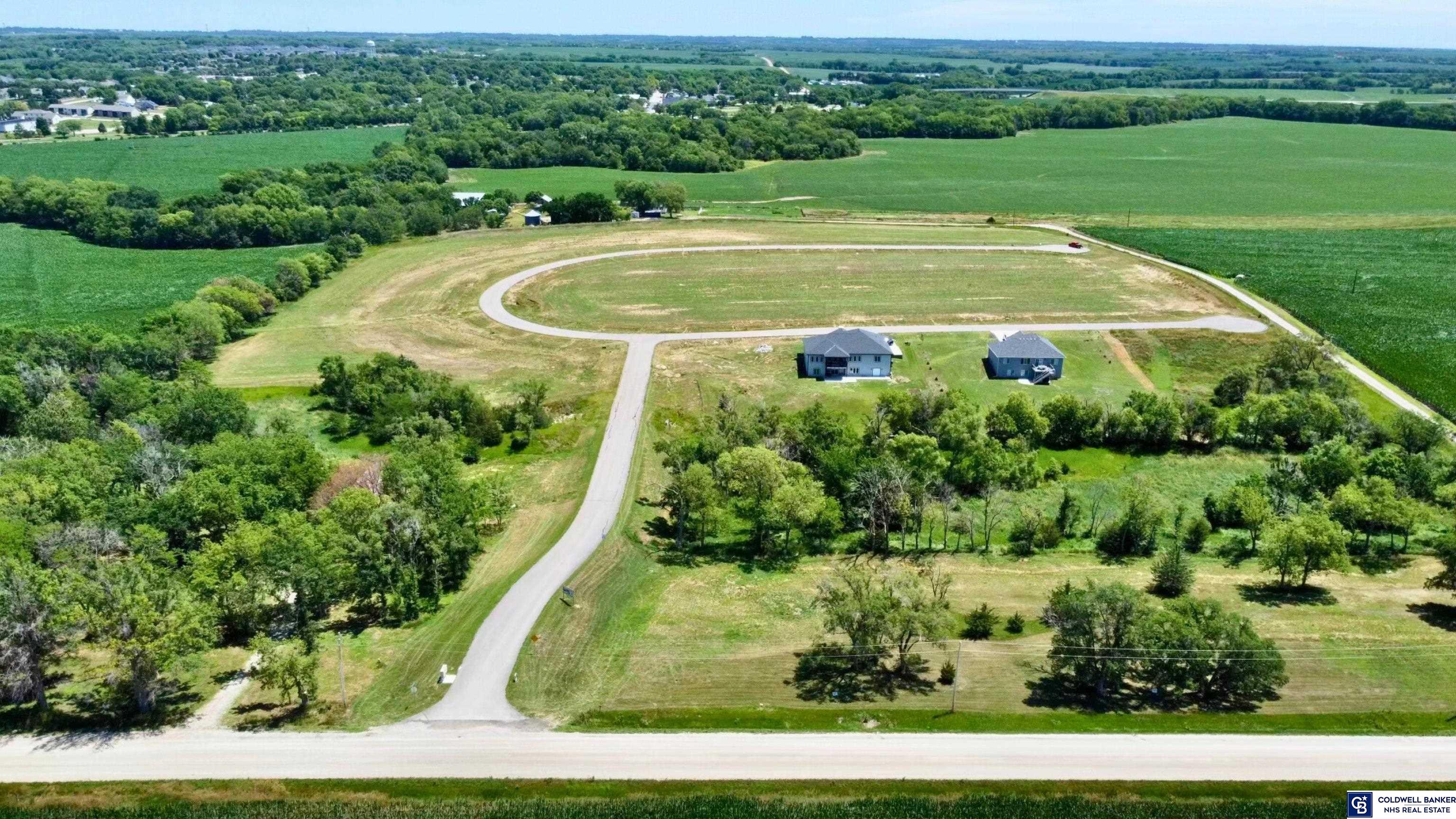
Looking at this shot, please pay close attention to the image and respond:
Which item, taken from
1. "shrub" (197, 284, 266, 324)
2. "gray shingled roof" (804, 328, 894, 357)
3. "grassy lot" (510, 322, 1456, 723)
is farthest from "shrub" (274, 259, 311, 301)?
"gray shingled roof" (804, 328, 894, 357)

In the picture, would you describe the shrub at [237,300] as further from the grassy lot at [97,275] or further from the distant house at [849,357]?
the distant house at [849,357]

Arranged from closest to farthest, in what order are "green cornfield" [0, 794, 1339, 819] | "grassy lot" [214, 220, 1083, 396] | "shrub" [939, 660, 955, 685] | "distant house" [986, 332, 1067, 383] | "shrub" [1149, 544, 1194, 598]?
1. "green cornfield" [0, 794, 1339, 819]
2. "shrub" [939, 660, 955, 685]
3. "shrub" [1149, 544, 1194, 598]
4. "distant house" [986, 332, 1067, 383]
5. "grassy lot" [214, 220, 1083, 396]

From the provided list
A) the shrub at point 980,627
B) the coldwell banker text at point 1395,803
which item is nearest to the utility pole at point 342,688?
the shrub at point 980,627

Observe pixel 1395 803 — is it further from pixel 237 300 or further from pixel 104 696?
pixel 237 300

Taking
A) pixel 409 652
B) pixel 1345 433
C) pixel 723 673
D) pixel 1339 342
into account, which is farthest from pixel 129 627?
pixel 1339 342

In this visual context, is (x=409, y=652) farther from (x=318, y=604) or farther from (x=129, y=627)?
(x=129, y=627)

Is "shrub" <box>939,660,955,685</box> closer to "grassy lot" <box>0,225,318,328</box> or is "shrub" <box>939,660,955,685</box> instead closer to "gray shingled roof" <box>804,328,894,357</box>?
"gray shingled roof" <box>804,328,894,357</box>

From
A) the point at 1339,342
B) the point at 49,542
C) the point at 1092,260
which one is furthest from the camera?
the point at 1092,260
